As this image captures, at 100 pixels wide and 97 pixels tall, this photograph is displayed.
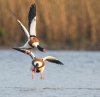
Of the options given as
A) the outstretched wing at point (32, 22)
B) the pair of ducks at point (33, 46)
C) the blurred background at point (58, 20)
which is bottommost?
the blurred background at point (58, 20)

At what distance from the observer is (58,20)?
20.6 metres

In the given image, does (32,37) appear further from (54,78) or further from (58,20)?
(58,20)

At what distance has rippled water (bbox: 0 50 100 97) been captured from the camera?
41.4ft

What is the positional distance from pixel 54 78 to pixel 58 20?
6114 mm

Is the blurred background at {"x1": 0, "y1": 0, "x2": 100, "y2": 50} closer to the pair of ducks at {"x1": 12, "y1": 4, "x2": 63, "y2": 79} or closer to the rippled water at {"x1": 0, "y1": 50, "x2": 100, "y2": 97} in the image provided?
the rippled water at {"x1": 0, "y1": 50, "x2": 100, "y2": 97}

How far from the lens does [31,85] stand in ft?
Answer: 44.4

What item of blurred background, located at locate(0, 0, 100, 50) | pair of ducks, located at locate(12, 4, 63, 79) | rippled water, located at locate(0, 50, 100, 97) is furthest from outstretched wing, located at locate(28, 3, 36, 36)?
blurred background, located at locate(0, 0, 100, 50)

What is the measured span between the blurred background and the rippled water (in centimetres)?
97

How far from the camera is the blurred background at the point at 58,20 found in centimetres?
2048

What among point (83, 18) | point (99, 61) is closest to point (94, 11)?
point (83, 18)

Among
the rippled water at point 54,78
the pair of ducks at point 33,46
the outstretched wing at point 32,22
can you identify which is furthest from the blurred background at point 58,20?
the pair of ducks at point 33,46

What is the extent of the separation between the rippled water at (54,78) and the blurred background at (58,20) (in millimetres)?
973

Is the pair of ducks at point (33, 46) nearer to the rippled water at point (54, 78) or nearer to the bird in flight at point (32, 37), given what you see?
the bird in flight at point (32, 37)

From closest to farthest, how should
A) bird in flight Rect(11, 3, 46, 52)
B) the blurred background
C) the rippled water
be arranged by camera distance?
the rippled water < bird in flight Rect(11, 3, 46, 52) < the blurred background
